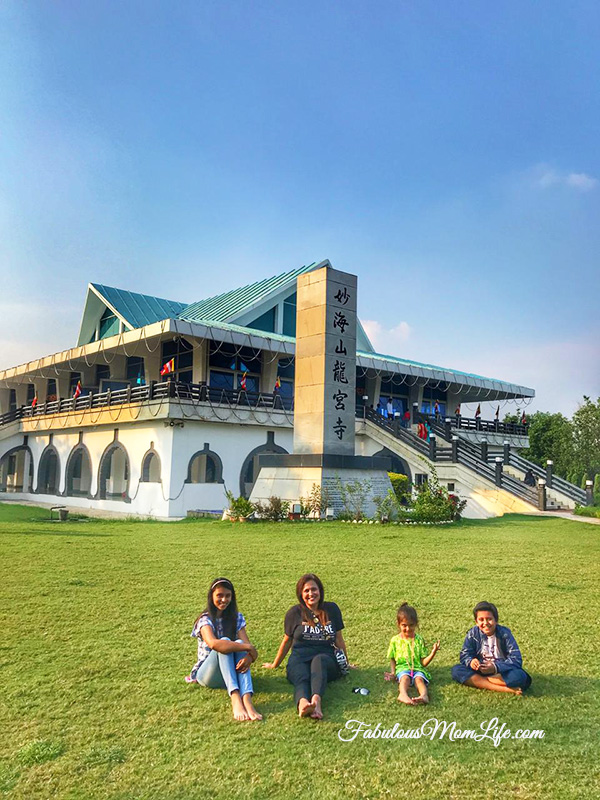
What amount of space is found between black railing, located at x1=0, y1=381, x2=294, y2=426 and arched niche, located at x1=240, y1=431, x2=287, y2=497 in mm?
1323

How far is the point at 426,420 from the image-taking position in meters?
29.7

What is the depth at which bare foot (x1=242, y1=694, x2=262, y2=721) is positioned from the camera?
169 inches

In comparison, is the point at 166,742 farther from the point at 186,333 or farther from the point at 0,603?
the point at 186,333

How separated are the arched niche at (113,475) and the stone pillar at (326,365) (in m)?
9.57

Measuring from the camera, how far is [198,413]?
22453 mm

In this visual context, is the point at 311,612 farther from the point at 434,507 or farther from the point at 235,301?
the point at 235,301

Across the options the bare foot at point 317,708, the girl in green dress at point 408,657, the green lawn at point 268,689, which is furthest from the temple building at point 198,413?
the bare foot at point 317,708

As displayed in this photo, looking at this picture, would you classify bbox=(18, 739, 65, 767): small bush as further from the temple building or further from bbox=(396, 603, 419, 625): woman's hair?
→ the temple building

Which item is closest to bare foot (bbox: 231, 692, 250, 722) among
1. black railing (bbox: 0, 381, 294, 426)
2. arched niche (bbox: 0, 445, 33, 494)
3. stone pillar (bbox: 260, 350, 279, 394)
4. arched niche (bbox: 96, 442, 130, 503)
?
black railing (bbox: 0, 381, 294, 426)

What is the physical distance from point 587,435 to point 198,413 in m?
25.8

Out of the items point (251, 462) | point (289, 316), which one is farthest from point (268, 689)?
point (289, 316)

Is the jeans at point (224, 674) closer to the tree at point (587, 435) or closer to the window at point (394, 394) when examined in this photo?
the window at point (394, 394)

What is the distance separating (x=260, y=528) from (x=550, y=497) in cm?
1271

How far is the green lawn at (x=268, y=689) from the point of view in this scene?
3.55 meters
